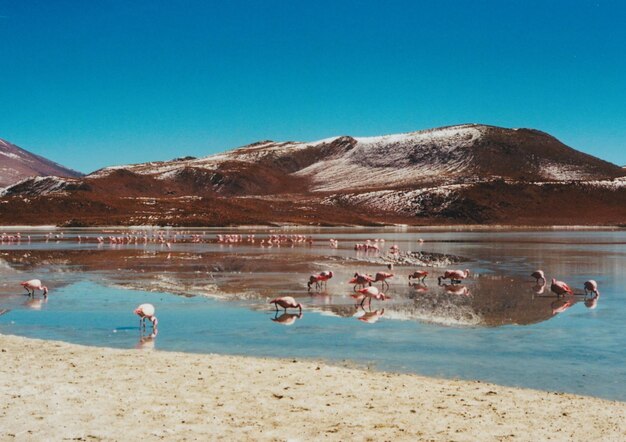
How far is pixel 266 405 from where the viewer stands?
9.45 metres

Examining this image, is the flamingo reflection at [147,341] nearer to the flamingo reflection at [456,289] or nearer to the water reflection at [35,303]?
the water reflection at [35,303]

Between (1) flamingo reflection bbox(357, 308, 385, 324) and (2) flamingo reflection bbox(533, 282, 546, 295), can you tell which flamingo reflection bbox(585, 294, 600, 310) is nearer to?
(2) flamingo reflection bbox(533, 282, 546, 295)

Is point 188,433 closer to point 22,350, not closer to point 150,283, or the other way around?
point 22,350

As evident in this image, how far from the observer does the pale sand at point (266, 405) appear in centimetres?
820

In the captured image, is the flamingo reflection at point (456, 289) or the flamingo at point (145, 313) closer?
the flamingo at point (145, 313)

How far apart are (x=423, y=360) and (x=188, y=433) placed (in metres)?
5.95

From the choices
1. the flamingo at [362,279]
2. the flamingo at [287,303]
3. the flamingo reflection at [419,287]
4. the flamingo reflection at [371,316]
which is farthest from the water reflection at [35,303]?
the flamingo reflection at [419,287]

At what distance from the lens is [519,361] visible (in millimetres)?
12469

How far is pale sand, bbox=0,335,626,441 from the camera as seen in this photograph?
323 inches

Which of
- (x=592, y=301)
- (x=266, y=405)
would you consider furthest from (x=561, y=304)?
(x=266, y=405)

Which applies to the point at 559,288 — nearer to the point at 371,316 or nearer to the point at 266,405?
the point at 371,316

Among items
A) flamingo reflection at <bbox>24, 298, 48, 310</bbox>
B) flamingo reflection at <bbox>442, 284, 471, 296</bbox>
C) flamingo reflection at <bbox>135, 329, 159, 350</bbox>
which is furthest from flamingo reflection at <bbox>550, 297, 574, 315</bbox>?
flamingo reflection at <bbox>24, 298, 48, 310</bbox>

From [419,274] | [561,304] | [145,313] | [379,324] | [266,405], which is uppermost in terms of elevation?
[419,274]

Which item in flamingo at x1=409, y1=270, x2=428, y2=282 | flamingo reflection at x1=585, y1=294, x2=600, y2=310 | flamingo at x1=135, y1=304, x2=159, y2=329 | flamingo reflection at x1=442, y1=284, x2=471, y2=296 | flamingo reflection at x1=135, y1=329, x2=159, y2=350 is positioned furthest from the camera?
flamingo at x1=409, y1=270, x2=428, y2=282
